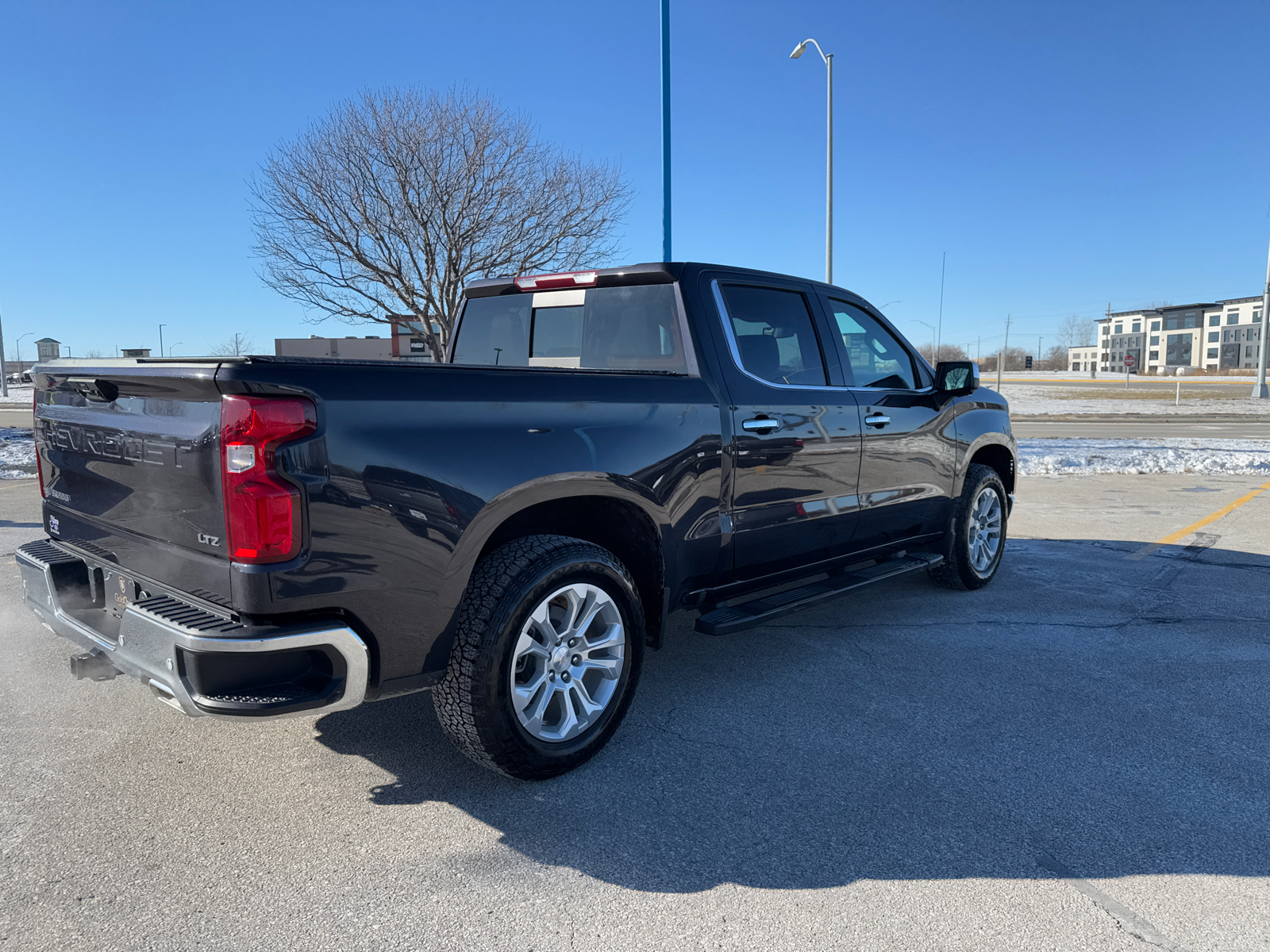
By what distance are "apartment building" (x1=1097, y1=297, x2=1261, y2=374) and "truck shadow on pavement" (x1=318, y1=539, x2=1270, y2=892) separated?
391 feet

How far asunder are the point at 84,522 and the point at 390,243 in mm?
17333

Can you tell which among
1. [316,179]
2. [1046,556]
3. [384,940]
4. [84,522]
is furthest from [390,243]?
[384,940]

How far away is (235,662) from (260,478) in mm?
518

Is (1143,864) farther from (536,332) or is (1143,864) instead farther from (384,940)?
(536,332)

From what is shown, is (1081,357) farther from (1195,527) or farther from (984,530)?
(984,530)

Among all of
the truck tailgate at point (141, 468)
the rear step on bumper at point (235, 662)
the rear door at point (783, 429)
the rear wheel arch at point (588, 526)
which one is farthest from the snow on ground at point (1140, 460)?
the truck tailgate at point (141, 468)

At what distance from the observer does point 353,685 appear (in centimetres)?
265

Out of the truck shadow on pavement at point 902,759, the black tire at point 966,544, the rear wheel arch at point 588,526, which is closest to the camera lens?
the truck shadow on pavement at point 902,759

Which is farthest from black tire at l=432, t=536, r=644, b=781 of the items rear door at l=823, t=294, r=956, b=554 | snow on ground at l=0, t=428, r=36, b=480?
snow on ground at l=0, t=428, r=36, b=480

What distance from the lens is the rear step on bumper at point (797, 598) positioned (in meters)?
3.84

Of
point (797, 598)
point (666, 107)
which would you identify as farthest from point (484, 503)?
point (666, 107)

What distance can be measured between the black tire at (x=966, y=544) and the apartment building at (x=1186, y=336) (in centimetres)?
11763

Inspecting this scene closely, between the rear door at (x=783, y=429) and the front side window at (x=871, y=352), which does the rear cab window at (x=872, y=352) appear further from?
the rear door at (x=783, y=429)

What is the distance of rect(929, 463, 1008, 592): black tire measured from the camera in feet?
18.8
